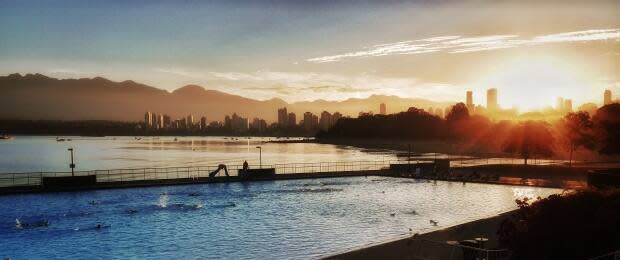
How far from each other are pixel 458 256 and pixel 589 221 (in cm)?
487

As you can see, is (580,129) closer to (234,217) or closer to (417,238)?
(234,217)

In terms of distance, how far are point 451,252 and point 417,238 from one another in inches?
143

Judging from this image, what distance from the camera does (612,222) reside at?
14.6 m

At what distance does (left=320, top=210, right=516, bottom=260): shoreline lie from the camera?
20.0 m

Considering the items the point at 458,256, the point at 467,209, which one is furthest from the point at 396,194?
the point at 458,256

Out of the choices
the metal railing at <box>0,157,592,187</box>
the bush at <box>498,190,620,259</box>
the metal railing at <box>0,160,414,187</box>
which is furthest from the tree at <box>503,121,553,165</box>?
the bush at <box>498,190,620,259</box>

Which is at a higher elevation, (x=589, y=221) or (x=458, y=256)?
(x=589, y=221)

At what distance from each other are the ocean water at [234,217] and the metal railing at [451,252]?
5.98 m

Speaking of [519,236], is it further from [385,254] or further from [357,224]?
[357,224]

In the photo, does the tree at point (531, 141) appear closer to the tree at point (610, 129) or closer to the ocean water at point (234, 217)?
the tree at point (610, 129)

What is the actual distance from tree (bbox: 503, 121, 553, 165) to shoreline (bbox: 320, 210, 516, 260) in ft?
161

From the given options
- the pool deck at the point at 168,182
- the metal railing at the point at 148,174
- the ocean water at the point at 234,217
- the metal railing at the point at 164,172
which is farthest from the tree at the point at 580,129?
the pool deck at the point at 168,182

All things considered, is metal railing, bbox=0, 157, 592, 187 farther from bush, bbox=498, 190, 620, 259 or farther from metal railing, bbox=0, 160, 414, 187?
bush, bbox=498, 190, 620, 259

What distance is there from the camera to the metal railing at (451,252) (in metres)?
16.2
